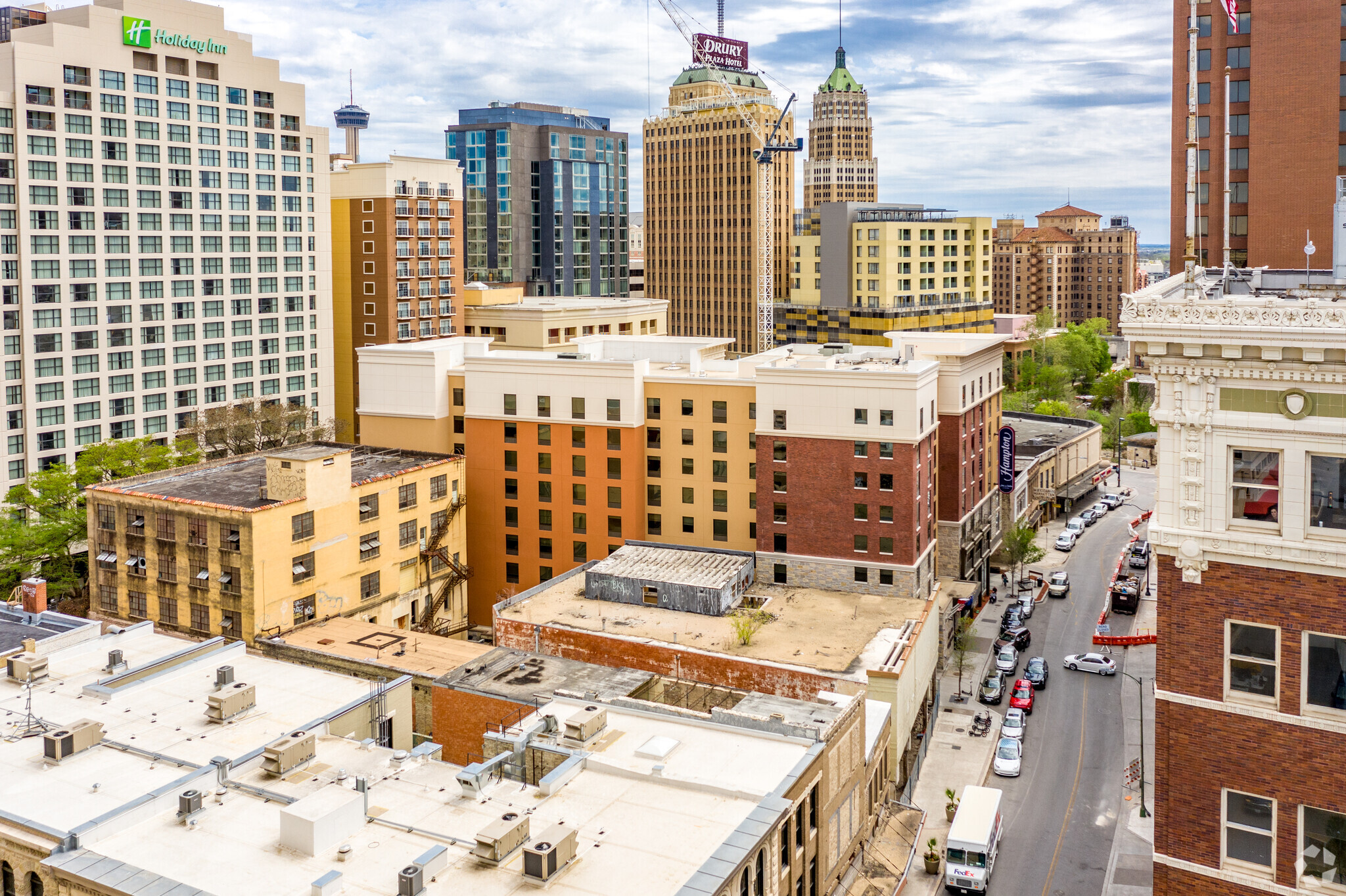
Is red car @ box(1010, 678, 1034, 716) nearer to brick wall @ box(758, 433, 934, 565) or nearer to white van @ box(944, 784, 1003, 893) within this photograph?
brick wall @ box(758, 433, 934, 565)

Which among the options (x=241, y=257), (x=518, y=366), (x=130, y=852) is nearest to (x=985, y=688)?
(x=518, y=366)

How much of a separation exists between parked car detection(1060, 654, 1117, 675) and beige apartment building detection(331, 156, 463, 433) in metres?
91.7

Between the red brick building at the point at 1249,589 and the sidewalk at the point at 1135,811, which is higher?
the red brick building at the point at 1249,589

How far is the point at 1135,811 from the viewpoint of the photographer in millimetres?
71375

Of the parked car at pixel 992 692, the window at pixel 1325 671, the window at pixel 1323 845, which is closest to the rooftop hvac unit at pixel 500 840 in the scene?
the window at pixel 1323 845

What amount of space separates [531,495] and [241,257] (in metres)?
68.6

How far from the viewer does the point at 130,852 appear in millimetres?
34219

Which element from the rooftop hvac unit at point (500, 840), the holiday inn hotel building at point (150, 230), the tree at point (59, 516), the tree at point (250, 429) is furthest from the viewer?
the tree at point (250, 429)

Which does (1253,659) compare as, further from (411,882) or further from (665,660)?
(665,660)

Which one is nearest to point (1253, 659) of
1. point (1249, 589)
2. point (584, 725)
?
point (1249, 589)

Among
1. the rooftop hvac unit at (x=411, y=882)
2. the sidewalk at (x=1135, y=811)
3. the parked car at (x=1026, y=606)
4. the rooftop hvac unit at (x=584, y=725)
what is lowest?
the sidewalk at (x=1135, y=811)

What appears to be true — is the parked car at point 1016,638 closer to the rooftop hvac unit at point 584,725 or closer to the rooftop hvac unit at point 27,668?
→ the rooftop hvac unit at point 584,725

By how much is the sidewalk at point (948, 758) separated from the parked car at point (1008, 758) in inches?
38.1

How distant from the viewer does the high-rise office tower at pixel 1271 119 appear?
93688 mm
